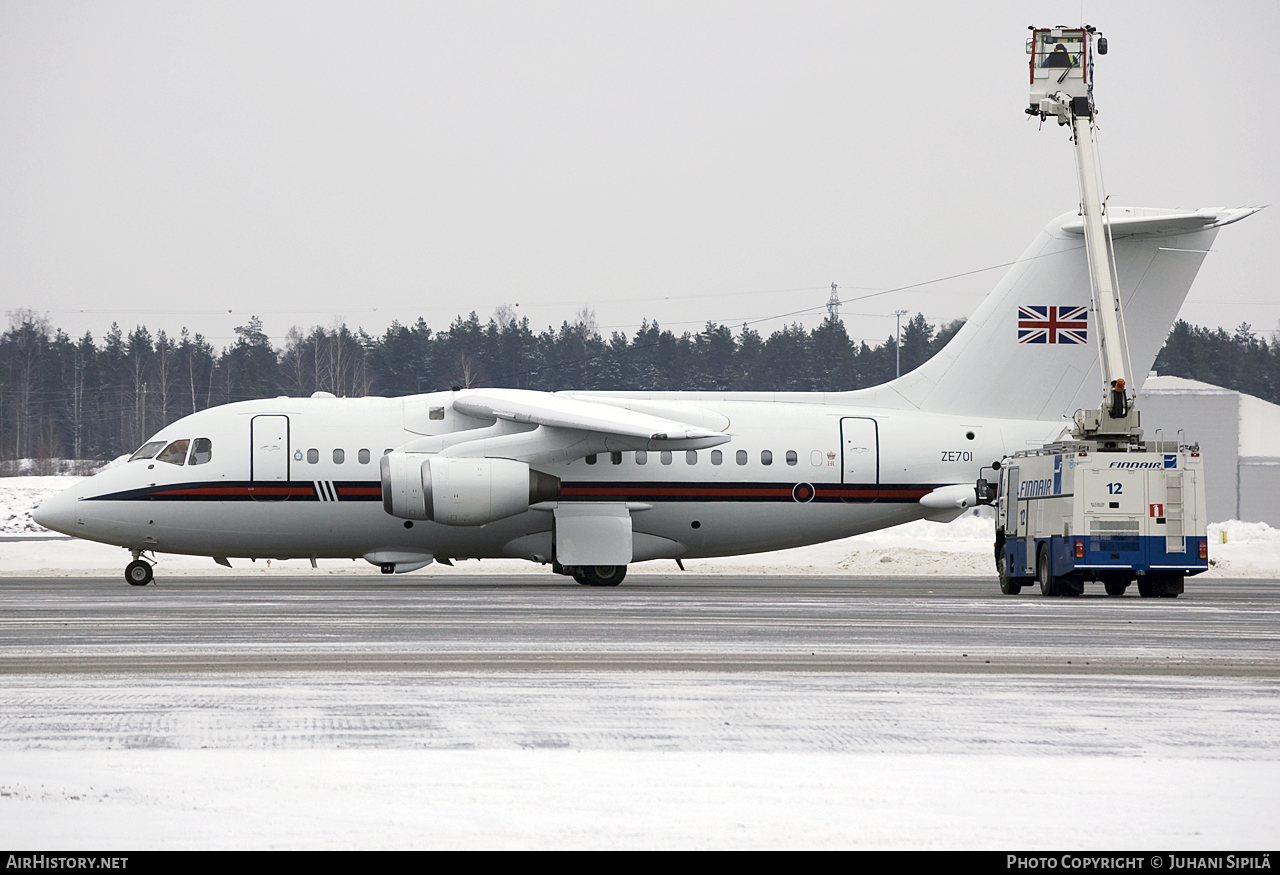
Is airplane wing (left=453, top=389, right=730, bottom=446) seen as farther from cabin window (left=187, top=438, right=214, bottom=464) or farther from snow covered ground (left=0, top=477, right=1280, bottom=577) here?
snow covered ground (left=0, top=477, right=1280, bottom=577)

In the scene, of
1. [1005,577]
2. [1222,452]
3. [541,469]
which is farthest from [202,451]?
[1222,452]

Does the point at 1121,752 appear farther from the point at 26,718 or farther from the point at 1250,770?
the point at 26,718

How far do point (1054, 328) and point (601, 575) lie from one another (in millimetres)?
10272

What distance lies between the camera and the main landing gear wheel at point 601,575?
27.6 m

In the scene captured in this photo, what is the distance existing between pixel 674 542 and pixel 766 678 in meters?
16.4

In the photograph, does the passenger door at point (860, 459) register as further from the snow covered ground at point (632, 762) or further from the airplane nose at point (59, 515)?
the snow covered ground at point (632, 762)

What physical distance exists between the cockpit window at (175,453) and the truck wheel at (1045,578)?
1582 centimetres

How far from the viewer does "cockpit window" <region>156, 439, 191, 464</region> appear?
27.5 metres

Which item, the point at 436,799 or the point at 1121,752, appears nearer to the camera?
the point at 436,799

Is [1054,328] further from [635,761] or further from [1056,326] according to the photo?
[635,761]

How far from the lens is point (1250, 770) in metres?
7.80

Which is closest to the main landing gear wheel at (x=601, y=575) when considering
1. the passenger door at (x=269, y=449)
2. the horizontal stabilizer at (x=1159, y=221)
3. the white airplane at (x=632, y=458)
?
the white airplane at (x=632, y=458)

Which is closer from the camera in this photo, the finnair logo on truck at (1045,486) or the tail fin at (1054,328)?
the finnair logo on truck at (1045,486)

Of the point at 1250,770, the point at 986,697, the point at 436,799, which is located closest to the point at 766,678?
the point at 986,697
